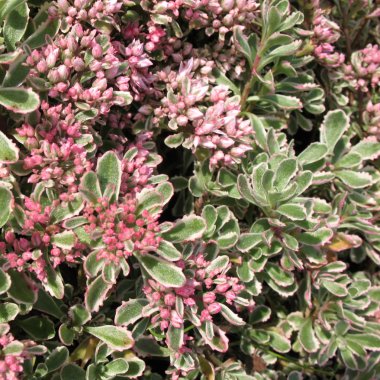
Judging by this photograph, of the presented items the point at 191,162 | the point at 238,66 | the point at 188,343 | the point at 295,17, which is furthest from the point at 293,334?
the point at 295,17

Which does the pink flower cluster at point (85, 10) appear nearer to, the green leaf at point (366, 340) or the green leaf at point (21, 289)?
the green leaf at point (21, 289)

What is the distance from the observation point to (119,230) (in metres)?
1.69

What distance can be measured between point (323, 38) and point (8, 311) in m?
1.80

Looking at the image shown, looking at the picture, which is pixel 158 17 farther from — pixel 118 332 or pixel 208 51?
pixel 118 332

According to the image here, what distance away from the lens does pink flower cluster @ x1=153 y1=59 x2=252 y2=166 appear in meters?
2.07

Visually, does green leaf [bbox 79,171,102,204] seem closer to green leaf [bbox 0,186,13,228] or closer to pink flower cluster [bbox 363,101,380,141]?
green leaf [bbox 0,186,13,228]

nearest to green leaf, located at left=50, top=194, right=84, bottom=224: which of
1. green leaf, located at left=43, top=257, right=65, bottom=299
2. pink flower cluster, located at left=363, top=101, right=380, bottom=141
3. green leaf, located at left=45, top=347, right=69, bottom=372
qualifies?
green leaf, located at left=43, top=257, right=65, bottom=299

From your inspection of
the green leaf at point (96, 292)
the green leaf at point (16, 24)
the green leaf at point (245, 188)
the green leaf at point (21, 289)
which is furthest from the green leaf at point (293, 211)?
the green leaf at point (16, 24)

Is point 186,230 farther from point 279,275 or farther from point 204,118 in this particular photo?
point 279,275

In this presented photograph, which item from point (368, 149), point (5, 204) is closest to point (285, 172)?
point (368, 149)

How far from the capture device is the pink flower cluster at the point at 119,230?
1.66 metres

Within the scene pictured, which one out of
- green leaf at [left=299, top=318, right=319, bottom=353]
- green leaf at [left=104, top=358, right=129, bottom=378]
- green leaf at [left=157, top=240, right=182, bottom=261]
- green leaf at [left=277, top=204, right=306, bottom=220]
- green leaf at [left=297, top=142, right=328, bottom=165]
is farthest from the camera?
green leaf at [left=299, top=318, right=319, bottom=353]

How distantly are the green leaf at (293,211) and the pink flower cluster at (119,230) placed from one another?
58cm

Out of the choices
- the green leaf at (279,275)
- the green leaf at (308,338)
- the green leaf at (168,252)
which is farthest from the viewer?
the green leaf at (308,338)
